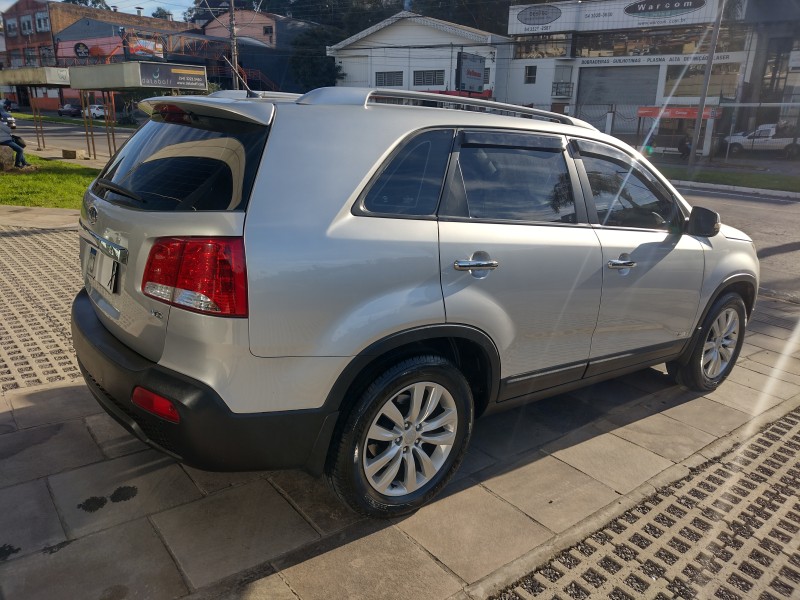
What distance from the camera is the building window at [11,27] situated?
6388 centimetres

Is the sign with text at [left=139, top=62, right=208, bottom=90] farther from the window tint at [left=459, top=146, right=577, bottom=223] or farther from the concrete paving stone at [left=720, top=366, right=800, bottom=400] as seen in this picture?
the concrete paving stone at [left=720, top=366, right=800, bottom=400]

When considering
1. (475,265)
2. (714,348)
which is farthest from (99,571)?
(714,348)

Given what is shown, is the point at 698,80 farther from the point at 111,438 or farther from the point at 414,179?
the point at 111,438

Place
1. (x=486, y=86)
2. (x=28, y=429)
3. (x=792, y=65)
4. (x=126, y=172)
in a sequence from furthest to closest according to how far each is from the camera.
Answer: (x=486, y=86) < (x=792, y=65) < (x=28, y=429) < (x=126, y=172)

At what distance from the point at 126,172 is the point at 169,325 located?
1.00 metres

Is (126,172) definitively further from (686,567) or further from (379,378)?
(686,567)

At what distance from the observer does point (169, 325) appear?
2373mm

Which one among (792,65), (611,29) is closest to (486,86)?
(611,29)

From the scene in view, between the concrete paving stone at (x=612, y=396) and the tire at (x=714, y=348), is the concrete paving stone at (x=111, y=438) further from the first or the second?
the tire at (x=714, y=348)

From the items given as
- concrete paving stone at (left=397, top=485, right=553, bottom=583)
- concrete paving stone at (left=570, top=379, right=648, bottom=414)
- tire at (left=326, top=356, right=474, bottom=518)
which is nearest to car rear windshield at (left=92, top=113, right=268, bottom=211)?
tire at (left=326, top=356, right=474, bottom=518)

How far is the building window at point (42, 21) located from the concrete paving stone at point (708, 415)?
71375mm

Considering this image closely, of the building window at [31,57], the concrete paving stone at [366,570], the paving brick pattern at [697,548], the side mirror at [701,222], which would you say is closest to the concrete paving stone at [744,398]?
the paving brick pattern at [697,548]

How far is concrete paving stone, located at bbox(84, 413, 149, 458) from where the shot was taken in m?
3.36

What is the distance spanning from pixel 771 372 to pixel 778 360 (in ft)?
1.24
